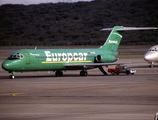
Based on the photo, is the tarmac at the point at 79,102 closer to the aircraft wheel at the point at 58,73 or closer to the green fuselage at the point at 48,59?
the green fuselage at the point at 48,59

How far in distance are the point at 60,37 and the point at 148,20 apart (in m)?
41.0

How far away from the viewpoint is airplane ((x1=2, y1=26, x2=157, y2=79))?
92.6 feet

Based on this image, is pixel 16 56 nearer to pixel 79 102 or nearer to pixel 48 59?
pixel 48 59

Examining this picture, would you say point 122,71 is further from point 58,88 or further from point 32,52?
point 58,88

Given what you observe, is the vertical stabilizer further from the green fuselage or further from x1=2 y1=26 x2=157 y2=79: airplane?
the green fuselage

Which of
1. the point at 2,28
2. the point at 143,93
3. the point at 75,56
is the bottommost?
the point at 143,93

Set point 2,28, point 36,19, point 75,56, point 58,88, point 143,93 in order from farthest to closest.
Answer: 1. point 36,19
2. point 2,28
3. point 75,56
4. point 58,88
5. point 143,93

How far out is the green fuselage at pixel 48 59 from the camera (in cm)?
2809

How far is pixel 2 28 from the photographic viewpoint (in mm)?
129375

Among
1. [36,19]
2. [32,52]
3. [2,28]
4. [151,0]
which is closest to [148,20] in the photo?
[151,0]

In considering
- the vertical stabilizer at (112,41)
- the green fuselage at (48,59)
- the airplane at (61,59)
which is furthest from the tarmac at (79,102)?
the vertical stabilizer at (112,41)

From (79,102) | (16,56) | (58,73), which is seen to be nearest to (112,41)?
(58,73)

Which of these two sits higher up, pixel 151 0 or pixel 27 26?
pixel 151 0

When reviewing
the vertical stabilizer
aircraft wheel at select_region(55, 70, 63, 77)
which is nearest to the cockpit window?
aircraft wheel at select_region(55, 70, 63, 77)
